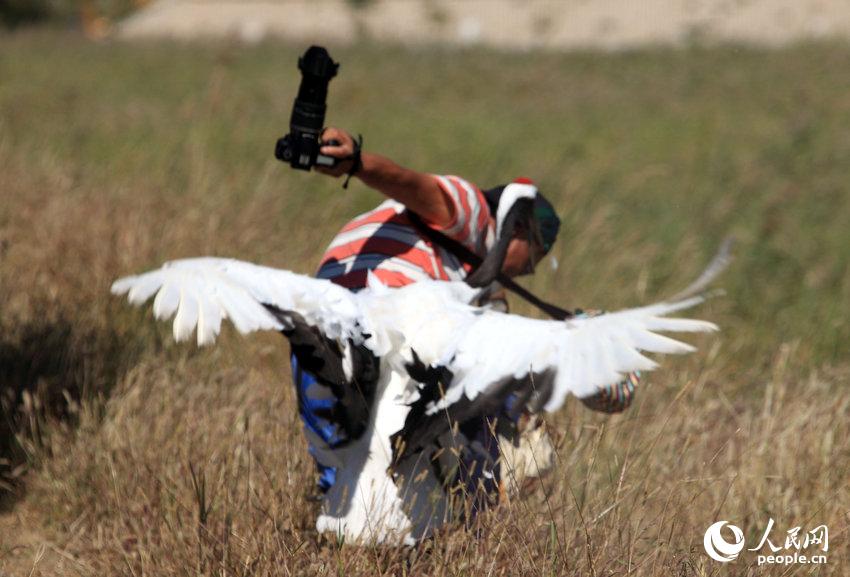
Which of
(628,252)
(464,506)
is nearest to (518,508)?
(464,506)

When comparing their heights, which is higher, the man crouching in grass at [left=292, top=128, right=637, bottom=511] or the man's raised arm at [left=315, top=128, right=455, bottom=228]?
the man's raised arm at [left=315, top=128, right=455, bottom=228]

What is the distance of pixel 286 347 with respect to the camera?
4191 millimetres

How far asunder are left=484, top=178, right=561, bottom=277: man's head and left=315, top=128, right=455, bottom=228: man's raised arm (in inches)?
5.9

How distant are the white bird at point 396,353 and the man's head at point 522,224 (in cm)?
31

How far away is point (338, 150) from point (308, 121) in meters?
0.11

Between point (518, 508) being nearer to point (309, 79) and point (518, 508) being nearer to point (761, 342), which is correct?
point (309, 79)

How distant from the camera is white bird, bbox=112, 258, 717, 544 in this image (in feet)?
7.25

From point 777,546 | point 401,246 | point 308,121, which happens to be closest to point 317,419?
point 401,246

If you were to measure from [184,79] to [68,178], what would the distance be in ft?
28.3

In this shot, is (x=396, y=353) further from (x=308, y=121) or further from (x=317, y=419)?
(x=308, y=121)

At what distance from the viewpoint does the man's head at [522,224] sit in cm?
279

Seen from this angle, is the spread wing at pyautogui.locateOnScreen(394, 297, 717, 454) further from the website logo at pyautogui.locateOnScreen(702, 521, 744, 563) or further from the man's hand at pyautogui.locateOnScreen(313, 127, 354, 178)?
the website logo at pyautogui.locateOnScreen(702, 521, 744, 563)

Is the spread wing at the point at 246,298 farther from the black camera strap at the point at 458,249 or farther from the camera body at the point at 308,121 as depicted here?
the black camera strap at the point at 458,249

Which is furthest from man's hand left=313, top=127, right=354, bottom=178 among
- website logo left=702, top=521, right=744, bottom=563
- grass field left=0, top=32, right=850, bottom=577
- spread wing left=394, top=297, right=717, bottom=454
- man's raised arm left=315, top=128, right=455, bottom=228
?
website logo left=702, top=521, right=744, bottom=563
